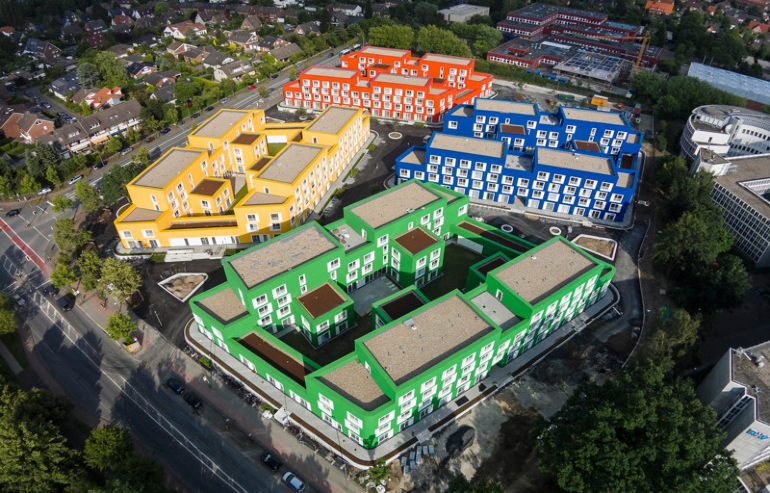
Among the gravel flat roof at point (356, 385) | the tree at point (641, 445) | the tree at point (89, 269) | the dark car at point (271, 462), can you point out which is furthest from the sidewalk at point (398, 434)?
the tree at point (89, 269)

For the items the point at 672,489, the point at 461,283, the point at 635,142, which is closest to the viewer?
the point at 672,489

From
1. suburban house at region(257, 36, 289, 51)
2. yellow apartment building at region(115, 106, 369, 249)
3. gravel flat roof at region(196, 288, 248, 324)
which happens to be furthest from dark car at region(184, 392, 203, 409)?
suburban house at region(257, 36, 289, 51)

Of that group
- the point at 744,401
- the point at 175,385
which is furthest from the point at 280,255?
the point at 744,401

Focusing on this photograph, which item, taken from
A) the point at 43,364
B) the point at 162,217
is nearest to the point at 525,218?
the point at 162,217

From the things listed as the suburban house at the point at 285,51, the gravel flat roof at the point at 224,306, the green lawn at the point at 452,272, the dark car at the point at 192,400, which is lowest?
the dark car at the point at 192,400

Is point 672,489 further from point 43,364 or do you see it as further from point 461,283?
point 43,364

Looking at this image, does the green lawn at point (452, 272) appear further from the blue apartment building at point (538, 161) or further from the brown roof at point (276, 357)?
the brown roof at point (276, 357)

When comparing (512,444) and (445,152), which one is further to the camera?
(445,152)
